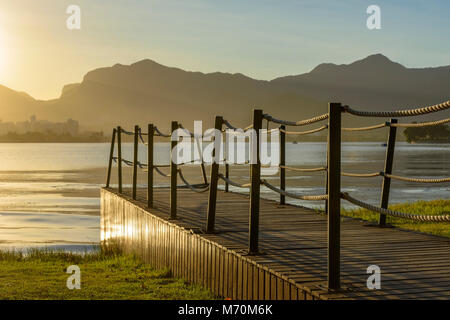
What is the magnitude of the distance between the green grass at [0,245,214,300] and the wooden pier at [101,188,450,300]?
0.20 m

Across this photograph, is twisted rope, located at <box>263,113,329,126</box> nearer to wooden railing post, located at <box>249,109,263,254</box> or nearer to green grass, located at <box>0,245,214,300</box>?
wooden railing post, located at <box>249,109,263,254</box>

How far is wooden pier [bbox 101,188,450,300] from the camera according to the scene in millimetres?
4848

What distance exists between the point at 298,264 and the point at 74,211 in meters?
20.7

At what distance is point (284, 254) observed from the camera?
19.7 ft

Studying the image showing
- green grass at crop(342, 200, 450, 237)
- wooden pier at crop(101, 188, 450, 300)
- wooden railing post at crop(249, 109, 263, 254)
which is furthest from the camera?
green grass at crop(342, 200, 450, 237)

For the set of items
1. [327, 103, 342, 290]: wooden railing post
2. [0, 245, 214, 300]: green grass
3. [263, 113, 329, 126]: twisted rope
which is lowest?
[0, 245, 214, 300]: green grass

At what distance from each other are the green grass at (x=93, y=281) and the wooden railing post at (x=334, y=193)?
2.14m

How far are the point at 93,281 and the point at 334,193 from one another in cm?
431

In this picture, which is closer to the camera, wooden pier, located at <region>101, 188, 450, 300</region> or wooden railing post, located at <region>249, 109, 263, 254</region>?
wooden pier, located at <region>101, 188, 450, 300</region>

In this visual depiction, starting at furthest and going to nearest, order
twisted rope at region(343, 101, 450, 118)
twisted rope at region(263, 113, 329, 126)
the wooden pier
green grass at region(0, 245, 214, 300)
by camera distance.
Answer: green grass at region(0, 245, 214, 300) → twisted rope at region(263, 113, 329, 126) → the wooden pier → twisted rope at region(343, 101, 450, 118)

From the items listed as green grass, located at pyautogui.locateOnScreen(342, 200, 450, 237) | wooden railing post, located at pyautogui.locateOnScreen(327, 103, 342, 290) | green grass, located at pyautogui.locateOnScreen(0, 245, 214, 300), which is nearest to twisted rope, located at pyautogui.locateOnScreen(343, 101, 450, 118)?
wooden railing post, located at pyautogui.locateOnScreen(327, 103, 342, 290)

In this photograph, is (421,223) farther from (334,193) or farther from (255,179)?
(334,193)
